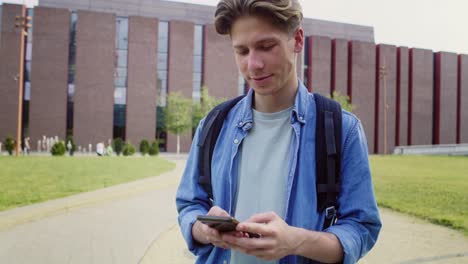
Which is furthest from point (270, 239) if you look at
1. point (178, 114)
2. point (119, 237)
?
point (178, 114)

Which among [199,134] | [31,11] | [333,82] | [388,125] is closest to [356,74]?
[333,82]

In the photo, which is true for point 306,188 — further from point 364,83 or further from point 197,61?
point 364,83

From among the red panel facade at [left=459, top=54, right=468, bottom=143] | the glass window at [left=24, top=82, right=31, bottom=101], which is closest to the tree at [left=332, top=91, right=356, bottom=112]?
the red panel facade at [left=459, top=54, right=468, bottom=143]

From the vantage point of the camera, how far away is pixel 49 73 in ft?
132

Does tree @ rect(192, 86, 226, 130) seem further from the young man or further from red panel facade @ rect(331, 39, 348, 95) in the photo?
the young man

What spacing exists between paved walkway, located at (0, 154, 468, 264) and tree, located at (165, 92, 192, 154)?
107ft

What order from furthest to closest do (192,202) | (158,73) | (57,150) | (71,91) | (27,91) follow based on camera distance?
(158,73) → (71,91) → (27,91) → (57,150) → (192,202)

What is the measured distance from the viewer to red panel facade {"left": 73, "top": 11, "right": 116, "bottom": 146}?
40.6 metres

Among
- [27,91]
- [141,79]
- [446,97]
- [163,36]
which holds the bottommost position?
[27,91]

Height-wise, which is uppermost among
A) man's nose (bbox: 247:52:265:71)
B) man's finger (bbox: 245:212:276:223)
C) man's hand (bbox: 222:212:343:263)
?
man's nose (bbox: 247:52:265:71)

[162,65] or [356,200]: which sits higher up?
[162,65]

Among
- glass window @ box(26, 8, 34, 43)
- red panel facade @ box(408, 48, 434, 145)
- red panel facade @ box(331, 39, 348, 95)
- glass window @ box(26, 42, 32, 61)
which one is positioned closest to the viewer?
glass window @ box(26, 8, 34, 43)

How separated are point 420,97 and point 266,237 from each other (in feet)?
172

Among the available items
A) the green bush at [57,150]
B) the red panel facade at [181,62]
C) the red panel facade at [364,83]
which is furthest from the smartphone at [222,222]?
the red panel facade at [364,83]
